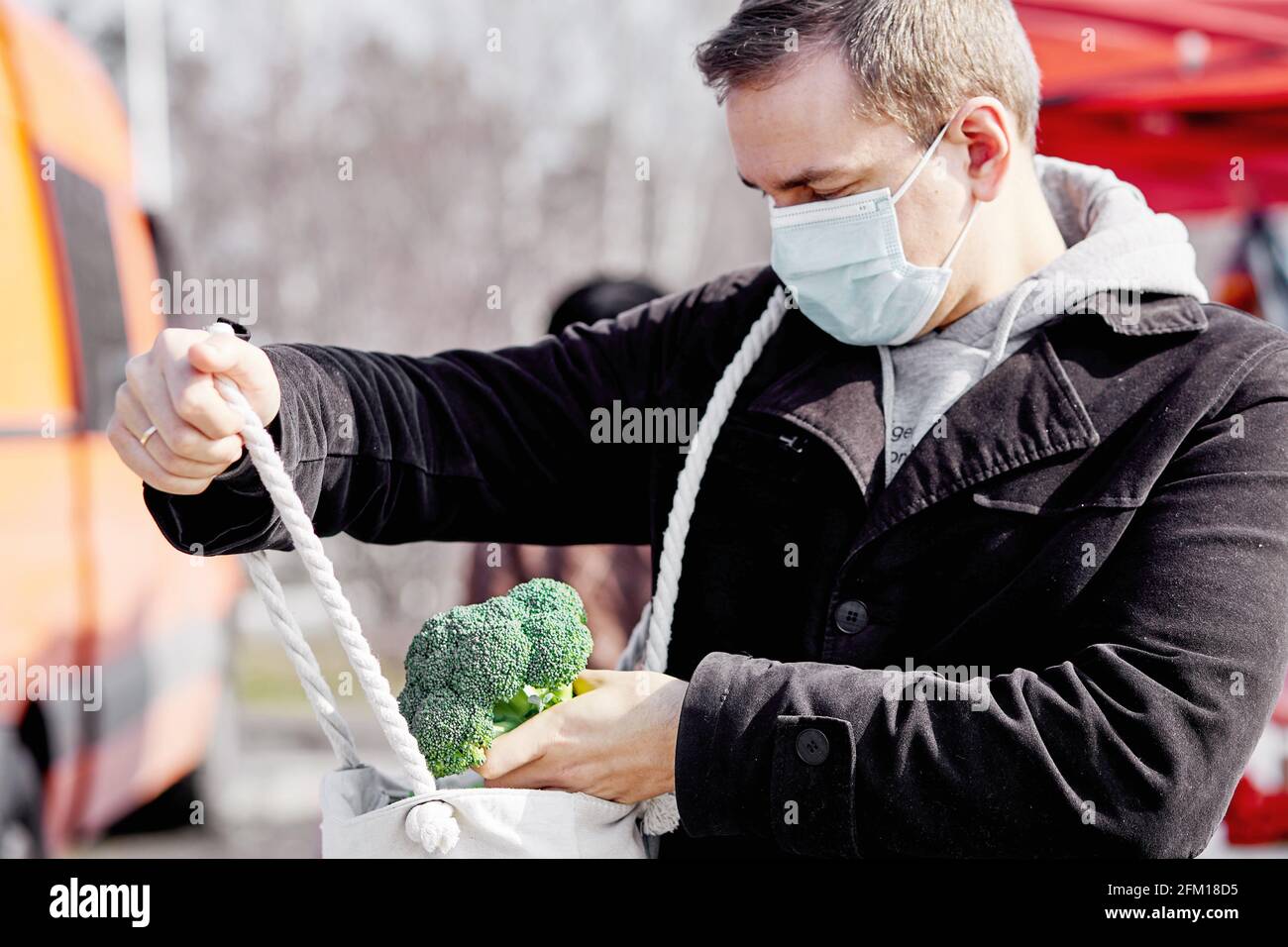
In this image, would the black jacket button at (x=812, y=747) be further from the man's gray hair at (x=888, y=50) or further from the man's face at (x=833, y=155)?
the man's gray hair at (x=888, y=50)

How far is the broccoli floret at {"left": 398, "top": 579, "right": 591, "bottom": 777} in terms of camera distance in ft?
5.08

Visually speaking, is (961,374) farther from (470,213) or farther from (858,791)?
(470,213)

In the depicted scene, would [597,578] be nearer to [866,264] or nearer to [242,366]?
[866,264]

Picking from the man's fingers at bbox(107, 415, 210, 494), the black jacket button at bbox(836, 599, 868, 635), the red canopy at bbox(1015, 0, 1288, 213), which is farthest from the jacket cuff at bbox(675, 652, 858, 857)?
the red canopy at bbox(1015, 0, 1288, 213)

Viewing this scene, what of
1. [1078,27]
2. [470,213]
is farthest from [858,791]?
[470,213]

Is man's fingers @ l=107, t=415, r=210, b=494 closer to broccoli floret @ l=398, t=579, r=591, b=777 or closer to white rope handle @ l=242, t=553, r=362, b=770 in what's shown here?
white rope handle @ l=242, t=553, r=362, b=770

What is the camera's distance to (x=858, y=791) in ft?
4.97

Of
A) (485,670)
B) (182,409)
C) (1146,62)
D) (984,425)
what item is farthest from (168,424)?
(1146,62)

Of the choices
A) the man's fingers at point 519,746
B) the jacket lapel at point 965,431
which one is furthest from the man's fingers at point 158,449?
the jacket lapel at point 965,431

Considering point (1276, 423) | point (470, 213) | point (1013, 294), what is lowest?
point (1276, 423)

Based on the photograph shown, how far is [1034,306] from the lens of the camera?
1780mm

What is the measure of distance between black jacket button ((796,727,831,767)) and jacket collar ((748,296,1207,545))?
0.95 ft

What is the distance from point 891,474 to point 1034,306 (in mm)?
310
